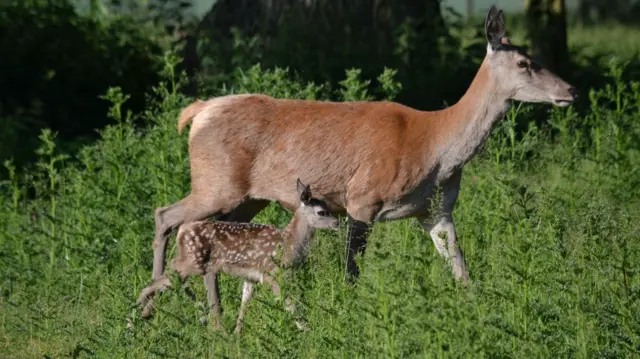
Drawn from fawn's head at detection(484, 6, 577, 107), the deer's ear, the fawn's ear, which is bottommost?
the fawn's ear

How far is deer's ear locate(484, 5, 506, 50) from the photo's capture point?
977cm

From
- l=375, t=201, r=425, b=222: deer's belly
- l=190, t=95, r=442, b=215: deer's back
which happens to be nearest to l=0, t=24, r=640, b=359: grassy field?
l=375, t=201, r=425, b=222: deer's belly

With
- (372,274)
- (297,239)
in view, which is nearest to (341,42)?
(297,239)

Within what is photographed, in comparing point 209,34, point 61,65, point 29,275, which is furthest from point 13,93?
point 29,275

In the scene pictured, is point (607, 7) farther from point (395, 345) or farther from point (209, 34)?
point (395, 345)

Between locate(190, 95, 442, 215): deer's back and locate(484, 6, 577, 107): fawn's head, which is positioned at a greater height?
locate(484, 6, 577, 107): fawn's head

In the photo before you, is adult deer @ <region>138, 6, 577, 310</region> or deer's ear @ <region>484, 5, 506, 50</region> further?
deer's ear @ <region>484, 5, 506, 50</region>

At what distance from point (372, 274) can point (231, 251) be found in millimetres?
1617

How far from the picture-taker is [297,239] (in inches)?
364

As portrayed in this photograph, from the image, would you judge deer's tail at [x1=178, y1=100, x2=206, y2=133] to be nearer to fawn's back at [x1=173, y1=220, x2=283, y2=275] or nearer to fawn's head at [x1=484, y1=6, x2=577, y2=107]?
fawn's back at [x1=173, y1=220, x2=283, y2=275]

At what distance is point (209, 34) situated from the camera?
15.9m

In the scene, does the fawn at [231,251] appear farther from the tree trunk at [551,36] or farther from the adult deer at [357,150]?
the tree trunk at [551,36]

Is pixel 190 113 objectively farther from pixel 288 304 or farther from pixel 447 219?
pixel 288 304

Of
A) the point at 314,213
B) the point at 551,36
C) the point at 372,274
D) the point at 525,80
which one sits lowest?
the point at 551,36
